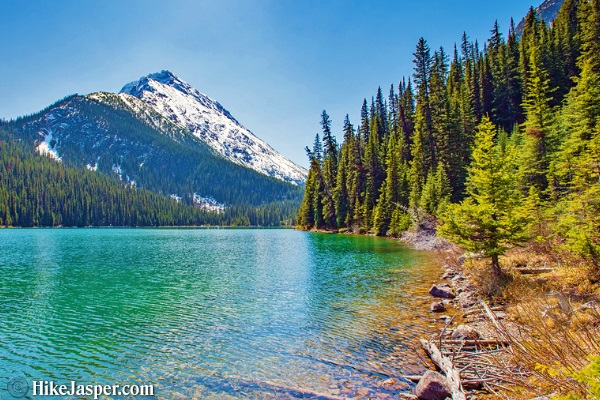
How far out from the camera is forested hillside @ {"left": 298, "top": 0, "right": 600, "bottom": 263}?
1806 centimetres

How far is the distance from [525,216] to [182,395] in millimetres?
16811

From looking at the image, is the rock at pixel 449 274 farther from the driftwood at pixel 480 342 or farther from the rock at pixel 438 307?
the driftwood at pixel 480 342

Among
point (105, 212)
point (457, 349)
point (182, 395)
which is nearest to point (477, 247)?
point (457, 349)

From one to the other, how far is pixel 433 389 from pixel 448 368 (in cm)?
120

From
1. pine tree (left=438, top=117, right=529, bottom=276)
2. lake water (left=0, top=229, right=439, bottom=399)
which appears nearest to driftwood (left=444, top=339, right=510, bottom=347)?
lake water (left=0, top=229, right=439, bottom=399)

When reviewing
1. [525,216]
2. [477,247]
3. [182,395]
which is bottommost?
[182,395]

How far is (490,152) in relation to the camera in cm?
1856

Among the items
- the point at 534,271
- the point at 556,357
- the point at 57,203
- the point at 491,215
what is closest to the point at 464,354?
the point at 556,357

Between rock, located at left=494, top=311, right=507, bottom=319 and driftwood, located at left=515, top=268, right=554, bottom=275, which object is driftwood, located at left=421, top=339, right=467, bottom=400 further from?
driftwood, located at left=515, top=268, right=554, bottom=275

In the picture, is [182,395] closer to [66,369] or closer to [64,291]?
[66,369]

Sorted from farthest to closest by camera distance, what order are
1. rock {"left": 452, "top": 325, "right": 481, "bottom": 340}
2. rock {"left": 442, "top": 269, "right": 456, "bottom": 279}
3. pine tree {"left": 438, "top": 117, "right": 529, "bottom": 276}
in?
1. rock {"left": 442, "top": 269, "right": 456, "bottom": 279}
2. pine tree {"left": 438, "top": 117, "right": 529, "bottom": 276}
3. rock {"left": 452, "top": 325, "right": 481, "bottom": 340}

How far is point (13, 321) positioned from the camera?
15.8 metres

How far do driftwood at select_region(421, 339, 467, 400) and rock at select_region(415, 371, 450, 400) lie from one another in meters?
0.16

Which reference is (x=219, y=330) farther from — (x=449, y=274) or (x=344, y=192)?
(x=344, y=192)
